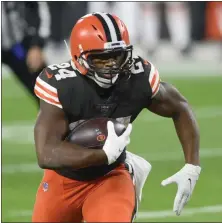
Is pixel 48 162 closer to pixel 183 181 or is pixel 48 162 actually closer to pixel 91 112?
pixel 91 112

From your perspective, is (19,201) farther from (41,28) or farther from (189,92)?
(189,92)

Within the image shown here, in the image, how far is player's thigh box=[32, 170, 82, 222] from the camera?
3.73 metres

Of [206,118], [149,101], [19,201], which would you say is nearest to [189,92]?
[206,118]

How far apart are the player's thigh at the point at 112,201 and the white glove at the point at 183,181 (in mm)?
257

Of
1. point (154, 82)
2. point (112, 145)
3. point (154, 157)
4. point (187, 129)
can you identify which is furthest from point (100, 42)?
point (154, 157)

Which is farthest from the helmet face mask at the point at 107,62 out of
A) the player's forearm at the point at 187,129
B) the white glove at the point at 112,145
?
the player's forearm at the point at 187,129

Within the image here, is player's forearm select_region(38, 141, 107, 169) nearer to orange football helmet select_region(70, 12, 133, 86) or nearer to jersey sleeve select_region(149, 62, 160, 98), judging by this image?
orange football helmet select_region(70, 12, 133, 86)

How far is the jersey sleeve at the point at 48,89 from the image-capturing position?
12.0 feet

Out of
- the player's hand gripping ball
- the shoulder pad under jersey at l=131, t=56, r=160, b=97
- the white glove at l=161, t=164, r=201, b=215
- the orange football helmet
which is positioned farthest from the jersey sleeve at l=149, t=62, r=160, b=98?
the white glove at l=161, t=164, r=201, b=215

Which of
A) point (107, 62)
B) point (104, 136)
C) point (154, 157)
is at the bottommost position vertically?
point (154, 157)

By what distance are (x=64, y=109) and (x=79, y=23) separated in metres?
0.42

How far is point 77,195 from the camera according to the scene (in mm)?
3730

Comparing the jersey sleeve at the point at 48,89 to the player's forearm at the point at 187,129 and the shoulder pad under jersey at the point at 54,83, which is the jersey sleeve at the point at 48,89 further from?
the player's forearm at the point at 187,129

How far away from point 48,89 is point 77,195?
0.51m
